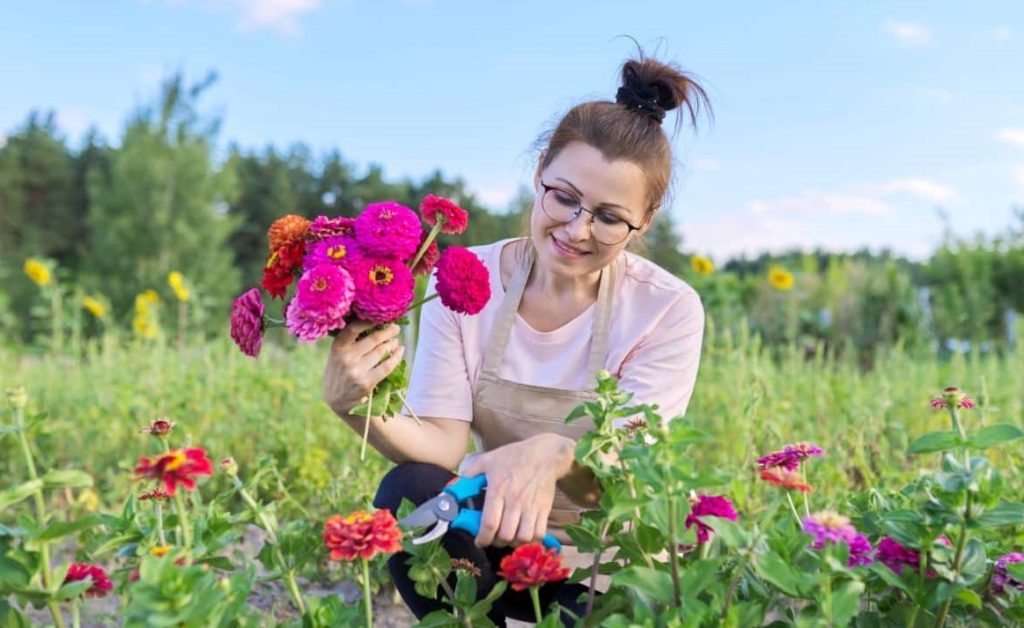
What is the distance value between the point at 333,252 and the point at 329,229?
0.21 feet

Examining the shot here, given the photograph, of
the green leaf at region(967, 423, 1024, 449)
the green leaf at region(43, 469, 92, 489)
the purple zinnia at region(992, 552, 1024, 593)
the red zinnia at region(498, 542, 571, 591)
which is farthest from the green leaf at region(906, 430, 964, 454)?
the green leaf at region(43, 469, 92, 489)

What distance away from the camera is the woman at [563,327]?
5.52ft

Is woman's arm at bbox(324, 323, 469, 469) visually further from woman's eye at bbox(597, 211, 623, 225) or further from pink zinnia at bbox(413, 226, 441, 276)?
woman's eye at bbox(597, 211, 623, 225)

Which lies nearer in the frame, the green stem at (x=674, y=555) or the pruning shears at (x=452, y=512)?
the green stem at (x=674, y=555)

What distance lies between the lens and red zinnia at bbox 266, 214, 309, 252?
1.28 metres

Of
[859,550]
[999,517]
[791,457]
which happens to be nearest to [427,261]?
[791,457]

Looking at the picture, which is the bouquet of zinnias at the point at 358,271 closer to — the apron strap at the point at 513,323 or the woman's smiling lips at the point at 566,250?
the woman's smiling lips at the point at 566,250

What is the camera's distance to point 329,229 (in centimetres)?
127

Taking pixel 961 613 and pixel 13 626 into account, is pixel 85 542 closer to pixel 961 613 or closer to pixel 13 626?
pixel 13 626

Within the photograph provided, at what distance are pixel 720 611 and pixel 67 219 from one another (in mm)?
14683

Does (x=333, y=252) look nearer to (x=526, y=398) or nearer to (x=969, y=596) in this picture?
(x=526, y=398)

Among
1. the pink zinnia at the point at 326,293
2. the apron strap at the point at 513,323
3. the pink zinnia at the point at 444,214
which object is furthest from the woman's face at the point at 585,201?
the pink zinnia at the point at 326,293

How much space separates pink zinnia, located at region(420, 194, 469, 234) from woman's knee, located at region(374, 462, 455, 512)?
50cm

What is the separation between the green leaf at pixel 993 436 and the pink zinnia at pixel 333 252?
776mm
